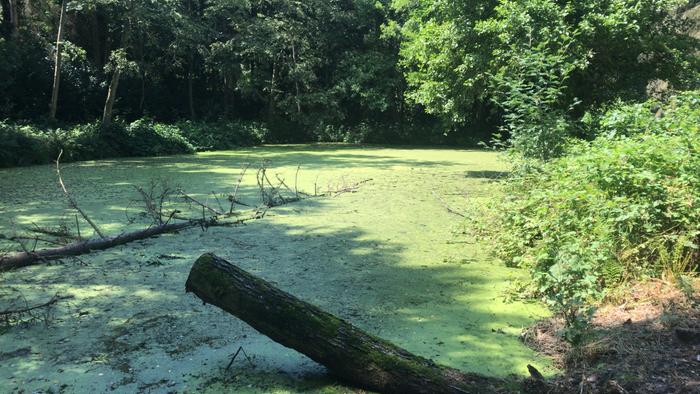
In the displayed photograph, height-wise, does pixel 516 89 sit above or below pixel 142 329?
above

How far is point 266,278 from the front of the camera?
3582 millimetres

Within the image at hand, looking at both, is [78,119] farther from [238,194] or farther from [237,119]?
[238,194]

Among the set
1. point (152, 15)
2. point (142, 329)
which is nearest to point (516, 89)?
point (142, 329)

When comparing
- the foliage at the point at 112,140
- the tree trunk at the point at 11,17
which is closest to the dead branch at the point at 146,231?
the foliage at the point at 112,140

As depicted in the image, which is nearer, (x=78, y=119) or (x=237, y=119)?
(x=78, y=119)

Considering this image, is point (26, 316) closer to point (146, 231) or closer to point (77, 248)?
point (77, 248)

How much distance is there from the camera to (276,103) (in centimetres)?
1802

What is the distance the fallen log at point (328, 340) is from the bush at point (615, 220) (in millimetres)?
824

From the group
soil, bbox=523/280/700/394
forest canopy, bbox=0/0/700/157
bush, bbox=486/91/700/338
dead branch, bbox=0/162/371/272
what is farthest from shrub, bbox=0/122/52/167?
soil, bbox=523/280/700/394

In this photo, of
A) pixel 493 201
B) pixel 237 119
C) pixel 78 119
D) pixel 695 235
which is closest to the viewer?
pixel 695 235

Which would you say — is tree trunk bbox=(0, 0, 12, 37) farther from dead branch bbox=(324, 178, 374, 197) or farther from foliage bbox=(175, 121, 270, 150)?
dead branch bbox=(324, 178, 374, 197)

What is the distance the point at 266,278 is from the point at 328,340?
61.1 inches

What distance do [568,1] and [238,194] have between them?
5105 millimetres

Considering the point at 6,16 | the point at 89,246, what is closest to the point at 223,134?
the point at 6,16
